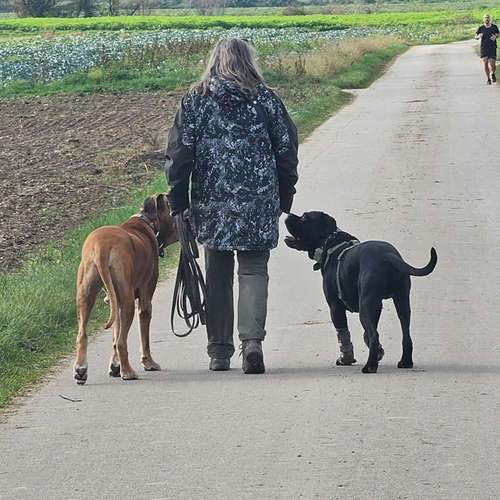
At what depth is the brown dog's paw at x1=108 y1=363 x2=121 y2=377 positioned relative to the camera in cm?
826

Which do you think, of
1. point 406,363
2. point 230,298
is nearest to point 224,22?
point 230,298

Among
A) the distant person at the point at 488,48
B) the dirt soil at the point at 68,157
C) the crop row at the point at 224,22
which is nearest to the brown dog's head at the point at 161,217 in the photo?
the dirt soil at the point at 68,157

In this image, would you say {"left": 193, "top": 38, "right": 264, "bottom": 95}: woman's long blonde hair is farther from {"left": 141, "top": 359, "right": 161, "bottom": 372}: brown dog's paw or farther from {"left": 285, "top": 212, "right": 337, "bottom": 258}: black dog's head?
{"left": 141, "top": 359, "right": 161, "bottom": 372}: brown dog's paw

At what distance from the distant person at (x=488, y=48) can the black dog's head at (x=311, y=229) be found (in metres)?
28.4

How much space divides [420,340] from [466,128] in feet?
54.1

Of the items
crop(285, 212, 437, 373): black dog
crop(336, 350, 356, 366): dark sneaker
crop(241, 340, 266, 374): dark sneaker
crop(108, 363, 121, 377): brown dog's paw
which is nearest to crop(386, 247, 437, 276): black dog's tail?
crop(285, 212, 437, 373): black dog

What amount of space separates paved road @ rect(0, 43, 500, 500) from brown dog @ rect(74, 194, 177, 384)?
161mm

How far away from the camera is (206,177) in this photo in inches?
329

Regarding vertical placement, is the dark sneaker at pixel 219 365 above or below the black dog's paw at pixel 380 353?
below

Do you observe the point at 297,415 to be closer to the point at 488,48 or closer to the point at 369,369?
the point at 369,369

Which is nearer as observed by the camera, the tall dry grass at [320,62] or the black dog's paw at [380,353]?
the black dog's paw at [380,353]

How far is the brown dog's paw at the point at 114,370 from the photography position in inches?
325

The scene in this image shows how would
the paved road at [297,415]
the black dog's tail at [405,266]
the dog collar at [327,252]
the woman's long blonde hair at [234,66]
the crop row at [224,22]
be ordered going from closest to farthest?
the paved road at [297,415] < the black dog's tail at [405,266] < the woman's long blonde hair at [234,66] < the dog collar at [327,252] < the crop row at [224,22]

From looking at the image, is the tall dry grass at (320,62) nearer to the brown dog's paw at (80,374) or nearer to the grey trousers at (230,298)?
the grey trousers at (230,298)
